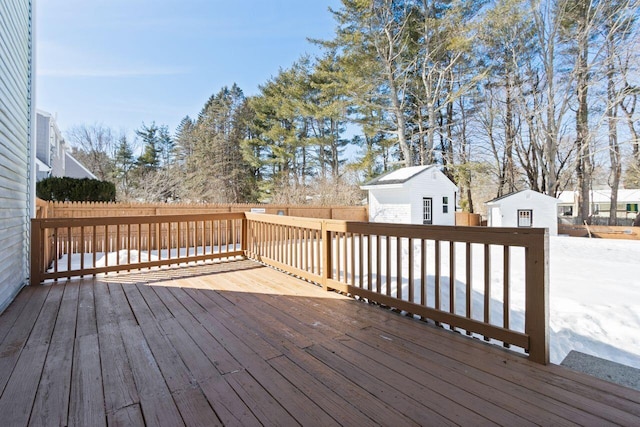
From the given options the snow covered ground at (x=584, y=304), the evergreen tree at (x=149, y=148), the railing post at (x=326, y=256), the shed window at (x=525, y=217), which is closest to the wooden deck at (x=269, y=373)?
the railing post at (x=326, y=256)

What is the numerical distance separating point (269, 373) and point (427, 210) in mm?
13422

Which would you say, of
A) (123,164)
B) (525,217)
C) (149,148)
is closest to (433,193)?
(525,217)

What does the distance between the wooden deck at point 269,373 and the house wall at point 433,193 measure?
11159 millimetres

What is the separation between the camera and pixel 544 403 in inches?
57.8

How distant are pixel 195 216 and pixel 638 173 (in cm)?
2034

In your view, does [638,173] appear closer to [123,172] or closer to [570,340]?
[570,340]

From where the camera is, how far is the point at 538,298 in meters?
1.84

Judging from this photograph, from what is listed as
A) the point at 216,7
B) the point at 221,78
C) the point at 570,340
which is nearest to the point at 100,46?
the point at 216,7

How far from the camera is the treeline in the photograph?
46.4 feet

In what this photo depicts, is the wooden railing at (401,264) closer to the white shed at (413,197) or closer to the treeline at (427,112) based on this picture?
the white shed at (413,197)

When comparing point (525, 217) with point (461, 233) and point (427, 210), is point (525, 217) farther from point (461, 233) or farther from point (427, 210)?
point (461, 233)

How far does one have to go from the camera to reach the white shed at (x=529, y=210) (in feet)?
46.3

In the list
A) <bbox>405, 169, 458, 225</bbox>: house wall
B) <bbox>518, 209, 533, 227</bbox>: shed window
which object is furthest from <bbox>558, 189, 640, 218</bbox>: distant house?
<bbox>405, 169, 458, 225</bbox>: house wall

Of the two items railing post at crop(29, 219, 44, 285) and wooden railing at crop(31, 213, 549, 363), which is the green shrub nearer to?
wooden railing at crop(31, 213, 549, 363)
